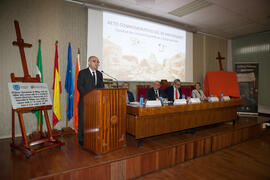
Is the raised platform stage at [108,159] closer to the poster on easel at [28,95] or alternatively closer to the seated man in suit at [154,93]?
the poster on easel at [28,95]

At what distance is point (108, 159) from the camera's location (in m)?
2.04

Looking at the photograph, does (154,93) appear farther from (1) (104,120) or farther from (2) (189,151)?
(1) (104,120)

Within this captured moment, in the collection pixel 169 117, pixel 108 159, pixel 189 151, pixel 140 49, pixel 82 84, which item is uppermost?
pixel 140 49

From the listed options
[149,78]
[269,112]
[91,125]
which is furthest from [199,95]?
[269,112]

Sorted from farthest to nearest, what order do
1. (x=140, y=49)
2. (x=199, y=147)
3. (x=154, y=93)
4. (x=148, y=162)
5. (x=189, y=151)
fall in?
(x=140, y=49), (x=154, y=93), (x=199, y=147), (x=189, y=151), (x=148, y=162)

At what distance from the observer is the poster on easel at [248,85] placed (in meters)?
5.66

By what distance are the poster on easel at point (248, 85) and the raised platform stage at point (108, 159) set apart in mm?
3527

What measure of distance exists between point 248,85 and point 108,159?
600cm

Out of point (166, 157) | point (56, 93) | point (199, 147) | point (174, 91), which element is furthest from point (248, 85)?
point (56, 93)

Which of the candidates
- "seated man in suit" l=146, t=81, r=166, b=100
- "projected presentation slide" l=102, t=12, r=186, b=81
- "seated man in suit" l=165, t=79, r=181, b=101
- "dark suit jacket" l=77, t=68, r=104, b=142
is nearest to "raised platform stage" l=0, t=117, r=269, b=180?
"dark suit jacket" l=77, t=68, r=104, b=142

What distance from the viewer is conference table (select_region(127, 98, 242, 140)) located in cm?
239

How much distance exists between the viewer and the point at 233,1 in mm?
3898

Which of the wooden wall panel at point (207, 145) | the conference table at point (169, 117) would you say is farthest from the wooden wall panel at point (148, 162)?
the wooden wall panel at point (207, 145)

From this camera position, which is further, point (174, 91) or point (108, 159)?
point (174, 91)
